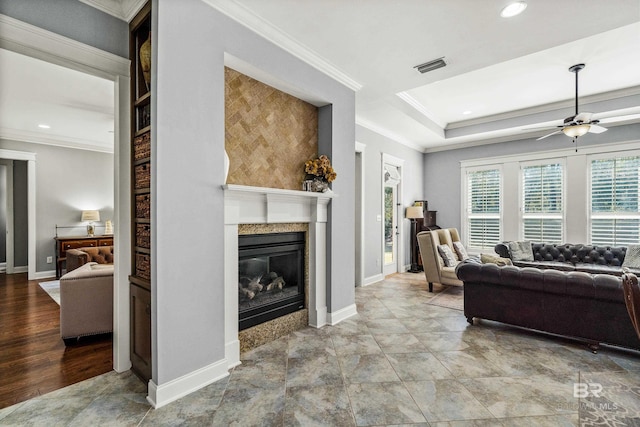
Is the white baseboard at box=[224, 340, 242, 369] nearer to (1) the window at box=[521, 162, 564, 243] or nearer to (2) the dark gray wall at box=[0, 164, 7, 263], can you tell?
(1) the window at box=[521, 162, 564, 243]

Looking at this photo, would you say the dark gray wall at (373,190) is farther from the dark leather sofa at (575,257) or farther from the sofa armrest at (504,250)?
the dark leather sofa at (575,257)

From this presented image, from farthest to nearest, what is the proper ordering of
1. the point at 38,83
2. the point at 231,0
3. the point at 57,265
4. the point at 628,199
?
the point at 57,265
the point at 628,199
the point at 38,83
the point at 231,0

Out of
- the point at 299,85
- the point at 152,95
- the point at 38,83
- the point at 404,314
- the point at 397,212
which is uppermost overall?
the point at 38,83

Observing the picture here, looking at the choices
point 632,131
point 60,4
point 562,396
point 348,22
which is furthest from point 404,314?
point 632,131

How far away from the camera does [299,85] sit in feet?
10.1

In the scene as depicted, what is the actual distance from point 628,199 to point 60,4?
25.6 feet

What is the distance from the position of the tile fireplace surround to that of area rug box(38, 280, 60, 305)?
360cm

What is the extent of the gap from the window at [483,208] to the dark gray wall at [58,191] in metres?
8.15

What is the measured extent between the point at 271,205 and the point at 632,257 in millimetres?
5485

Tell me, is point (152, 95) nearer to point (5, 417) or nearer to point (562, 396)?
point (5, 417)

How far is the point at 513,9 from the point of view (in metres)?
2.46

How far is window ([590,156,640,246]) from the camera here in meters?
5.17

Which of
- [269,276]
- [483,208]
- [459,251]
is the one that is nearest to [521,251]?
[459,251]

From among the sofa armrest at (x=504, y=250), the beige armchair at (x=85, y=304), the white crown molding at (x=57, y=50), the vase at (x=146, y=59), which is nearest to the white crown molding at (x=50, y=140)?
the beige armchair at (x=85, y=304)
